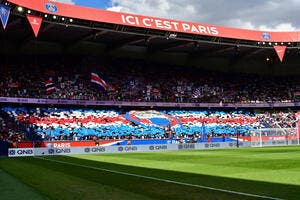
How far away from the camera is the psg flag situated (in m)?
53.4

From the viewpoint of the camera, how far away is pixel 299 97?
64.4m

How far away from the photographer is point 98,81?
53.8 meters

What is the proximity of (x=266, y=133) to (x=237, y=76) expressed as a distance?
2033 centimetres

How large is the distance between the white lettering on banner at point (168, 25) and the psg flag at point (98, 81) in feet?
34.5

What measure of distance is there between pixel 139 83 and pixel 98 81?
7.46 meters

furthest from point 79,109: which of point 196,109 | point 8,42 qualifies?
point 196,109

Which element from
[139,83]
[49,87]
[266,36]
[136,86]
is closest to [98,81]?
[136,86]

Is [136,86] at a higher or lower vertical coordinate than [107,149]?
higher

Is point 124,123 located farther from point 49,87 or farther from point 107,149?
point 107,149

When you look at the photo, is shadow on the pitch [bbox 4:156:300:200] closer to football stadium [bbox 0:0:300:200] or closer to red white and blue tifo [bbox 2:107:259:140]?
football stadium [bbox 0:0:300:200]

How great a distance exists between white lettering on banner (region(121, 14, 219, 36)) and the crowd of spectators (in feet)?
38.1

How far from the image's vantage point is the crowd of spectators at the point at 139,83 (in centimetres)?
5041

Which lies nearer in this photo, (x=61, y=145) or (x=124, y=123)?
(x=61, y=145)

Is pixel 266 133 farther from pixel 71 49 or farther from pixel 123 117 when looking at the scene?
pixel 71 49
